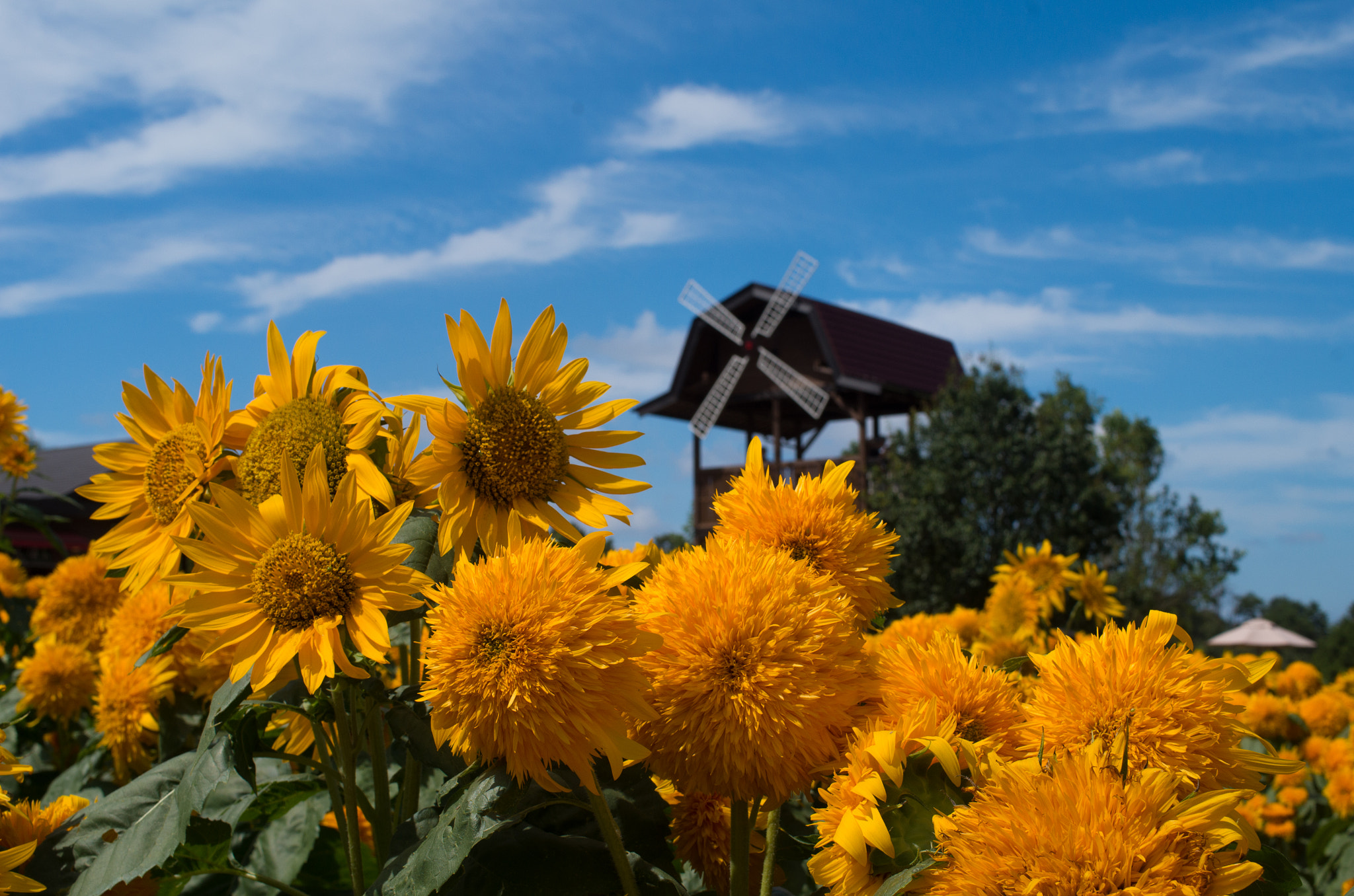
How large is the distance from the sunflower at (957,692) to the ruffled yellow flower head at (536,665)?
311 mm

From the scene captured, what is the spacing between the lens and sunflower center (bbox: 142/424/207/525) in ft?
5.18

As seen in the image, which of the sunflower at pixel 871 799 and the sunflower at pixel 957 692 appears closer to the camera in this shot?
the sunflower at pixel 871 799

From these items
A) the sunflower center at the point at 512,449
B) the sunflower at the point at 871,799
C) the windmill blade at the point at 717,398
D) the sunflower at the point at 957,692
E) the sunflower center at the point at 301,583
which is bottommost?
the sunflower at the point at 871,799

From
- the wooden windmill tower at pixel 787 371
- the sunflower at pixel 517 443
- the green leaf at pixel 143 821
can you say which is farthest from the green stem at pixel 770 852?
the wooden windmill tower at pixel 787 371

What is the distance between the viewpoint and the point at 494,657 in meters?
0.95

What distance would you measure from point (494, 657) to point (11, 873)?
0.68 m

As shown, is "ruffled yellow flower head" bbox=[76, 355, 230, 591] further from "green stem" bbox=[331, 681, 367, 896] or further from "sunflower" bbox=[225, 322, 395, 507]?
"green stem" bbox=[331, 681, 367, 896]

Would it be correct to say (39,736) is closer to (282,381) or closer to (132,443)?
(132,443)

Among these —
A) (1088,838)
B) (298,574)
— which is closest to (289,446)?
(298,574)

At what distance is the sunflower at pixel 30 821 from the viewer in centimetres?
142

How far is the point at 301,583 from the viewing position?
1.21 m

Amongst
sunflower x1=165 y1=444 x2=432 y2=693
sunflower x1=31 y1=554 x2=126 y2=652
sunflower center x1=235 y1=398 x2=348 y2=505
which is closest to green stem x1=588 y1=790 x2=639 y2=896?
sunflower x1=165 y1=444 x2=432 y2=693

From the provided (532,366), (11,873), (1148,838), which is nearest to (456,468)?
(532,366)

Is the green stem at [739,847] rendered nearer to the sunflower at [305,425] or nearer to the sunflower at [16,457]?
the sunflower at [305,425]
